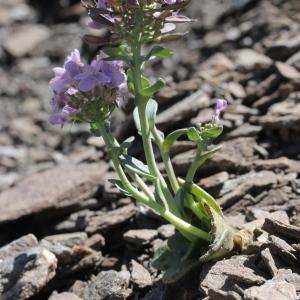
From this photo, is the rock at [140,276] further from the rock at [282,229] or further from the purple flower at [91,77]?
the purple flower at [91,77]

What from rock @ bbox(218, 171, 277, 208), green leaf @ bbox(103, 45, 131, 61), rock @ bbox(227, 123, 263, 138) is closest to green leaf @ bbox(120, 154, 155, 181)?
green leaf @ bbox(103, 45, 131, 61)

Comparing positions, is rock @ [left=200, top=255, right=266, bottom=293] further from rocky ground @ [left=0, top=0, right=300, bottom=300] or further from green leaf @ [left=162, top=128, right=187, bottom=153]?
green leaf @ [left=162, top=128, right=187, bottom=153]

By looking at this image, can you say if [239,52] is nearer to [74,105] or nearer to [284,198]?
[284,198]

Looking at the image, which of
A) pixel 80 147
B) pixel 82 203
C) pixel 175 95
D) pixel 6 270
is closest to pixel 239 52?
pixel 175 95

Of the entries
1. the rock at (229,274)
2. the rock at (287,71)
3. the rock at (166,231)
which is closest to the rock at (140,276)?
the rock at (166,231)

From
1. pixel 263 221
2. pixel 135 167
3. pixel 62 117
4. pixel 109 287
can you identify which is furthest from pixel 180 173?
pixel 62 117

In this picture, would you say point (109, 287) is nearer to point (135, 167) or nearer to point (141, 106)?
point (135, 167)

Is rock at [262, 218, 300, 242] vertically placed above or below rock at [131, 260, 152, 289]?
above
